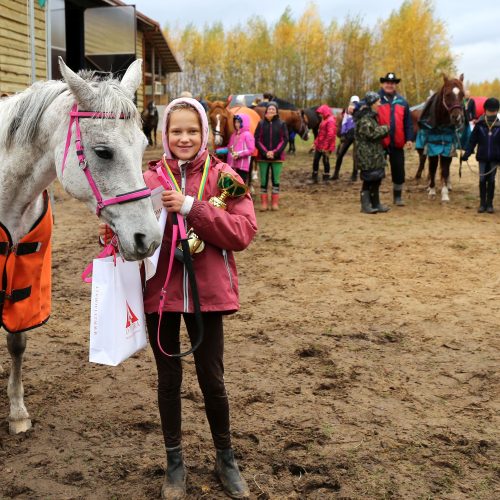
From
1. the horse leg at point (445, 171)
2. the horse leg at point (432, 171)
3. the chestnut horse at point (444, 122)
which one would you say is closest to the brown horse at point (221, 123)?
the chestnut horse at point (444, 122)

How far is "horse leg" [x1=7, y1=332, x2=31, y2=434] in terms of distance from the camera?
9.43 feet

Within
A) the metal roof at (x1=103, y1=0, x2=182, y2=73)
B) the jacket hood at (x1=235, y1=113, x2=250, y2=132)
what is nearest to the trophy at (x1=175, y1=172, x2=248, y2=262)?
the jacket hood at (x1=235, y1=113, x2=250, y2=132)

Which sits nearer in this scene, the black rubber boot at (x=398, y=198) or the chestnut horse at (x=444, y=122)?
the chestnut horse at (x=444, y=122)

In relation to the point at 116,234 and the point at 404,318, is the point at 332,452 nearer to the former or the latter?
the point at 116,234

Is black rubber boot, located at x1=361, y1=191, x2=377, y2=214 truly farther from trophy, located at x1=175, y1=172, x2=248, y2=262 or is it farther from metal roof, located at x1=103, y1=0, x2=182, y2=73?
metal roof, located at x1=103, y1=0, x2=182, y2=73

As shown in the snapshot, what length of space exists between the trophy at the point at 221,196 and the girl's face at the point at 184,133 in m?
0.16

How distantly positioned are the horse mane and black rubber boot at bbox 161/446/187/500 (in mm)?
1438

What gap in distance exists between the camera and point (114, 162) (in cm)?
202

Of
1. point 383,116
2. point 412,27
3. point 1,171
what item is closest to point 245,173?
point 383,116

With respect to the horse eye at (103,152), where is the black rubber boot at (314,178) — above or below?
below

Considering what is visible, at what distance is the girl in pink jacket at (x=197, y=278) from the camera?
83.9 inches

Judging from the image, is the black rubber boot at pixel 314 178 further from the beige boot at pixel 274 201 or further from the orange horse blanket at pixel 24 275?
the orange horse blanket at pixel 24 275

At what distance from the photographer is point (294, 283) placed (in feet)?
18.0

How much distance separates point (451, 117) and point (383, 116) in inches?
48.8
